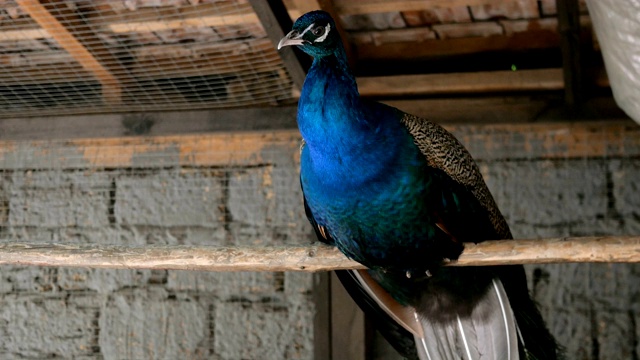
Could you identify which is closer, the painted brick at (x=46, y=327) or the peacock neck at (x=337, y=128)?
the peacock neck at (x=337, y=128)

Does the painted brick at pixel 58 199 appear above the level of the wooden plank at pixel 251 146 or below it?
below

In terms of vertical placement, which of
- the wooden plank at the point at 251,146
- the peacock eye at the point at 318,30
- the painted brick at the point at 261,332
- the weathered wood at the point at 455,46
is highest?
the weathered wood at the point at 455,46

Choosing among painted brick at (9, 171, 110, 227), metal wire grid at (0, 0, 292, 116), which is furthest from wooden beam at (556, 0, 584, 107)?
Result: painted brick at (9, 171, 110, 227)

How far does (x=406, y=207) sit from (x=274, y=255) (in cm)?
33

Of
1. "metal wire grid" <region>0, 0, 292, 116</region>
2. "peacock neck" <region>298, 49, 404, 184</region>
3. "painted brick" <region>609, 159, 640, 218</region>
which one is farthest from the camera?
"painted brick" <region>609, 159, 640, 218</region>

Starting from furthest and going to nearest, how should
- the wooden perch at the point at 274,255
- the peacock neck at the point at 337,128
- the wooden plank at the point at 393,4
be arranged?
the wooden plank at the point at 393,4 → the peacock neck at the point at 337,128 → the wooden perch at the point at 274,255

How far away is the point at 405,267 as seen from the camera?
185 cm

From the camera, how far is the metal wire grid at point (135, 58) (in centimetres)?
246

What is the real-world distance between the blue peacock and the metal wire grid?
30.0 inches

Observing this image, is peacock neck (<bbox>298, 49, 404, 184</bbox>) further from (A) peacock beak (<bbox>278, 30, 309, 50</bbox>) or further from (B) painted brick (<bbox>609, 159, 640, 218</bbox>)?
(B) painted brick (<bbox>609, 159, 640, 218</bbox>)

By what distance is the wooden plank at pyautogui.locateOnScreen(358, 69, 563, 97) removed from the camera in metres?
2.53

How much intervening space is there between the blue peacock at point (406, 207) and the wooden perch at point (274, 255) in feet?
0.30

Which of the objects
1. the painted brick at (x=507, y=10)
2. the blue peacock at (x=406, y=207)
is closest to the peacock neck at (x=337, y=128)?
the blue peacock at (x=406, y=207)

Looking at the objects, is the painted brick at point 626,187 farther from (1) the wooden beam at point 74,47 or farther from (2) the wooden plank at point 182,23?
(1) the wooden beam at point 74,47
